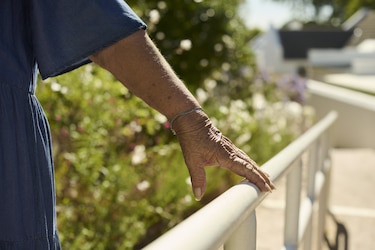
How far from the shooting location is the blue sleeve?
1.34 meters

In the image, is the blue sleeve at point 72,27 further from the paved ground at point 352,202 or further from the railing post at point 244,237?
the paved ground at point 352,202

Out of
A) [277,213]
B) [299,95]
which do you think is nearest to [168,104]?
[277,213]

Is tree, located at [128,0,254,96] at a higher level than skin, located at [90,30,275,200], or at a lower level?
lower

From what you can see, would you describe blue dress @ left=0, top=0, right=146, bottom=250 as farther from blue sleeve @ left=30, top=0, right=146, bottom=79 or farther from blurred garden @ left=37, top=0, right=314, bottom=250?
blurred garden @ left=37, top=0, right=314, bottom=250

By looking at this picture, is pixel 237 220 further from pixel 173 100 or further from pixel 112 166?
pixel 112 166

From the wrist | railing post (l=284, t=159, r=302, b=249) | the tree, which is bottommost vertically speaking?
the tree

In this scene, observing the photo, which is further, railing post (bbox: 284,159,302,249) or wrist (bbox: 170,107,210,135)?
railing post (bbox: 284,159,302,249)

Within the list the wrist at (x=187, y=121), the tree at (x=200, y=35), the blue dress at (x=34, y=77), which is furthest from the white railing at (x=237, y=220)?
the tree at (x=200, y=35)

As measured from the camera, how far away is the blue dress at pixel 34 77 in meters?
1.25

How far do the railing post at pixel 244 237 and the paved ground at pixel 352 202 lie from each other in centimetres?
82

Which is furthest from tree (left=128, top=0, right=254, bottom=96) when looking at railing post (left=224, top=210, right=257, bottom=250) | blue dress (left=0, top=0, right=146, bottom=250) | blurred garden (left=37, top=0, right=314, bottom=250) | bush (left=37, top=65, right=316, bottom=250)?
blue dress (left=0, top=0, right=146, bottom=250)

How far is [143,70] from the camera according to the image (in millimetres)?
1383

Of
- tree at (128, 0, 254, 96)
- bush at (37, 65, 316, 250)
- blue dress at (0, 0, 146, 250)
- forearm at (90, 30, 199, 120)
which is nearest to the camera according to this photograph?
blue dress at (0, 0, 146, 250)

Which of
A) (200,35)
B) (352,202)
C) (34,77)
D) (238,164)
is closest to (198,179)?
(238,164)
